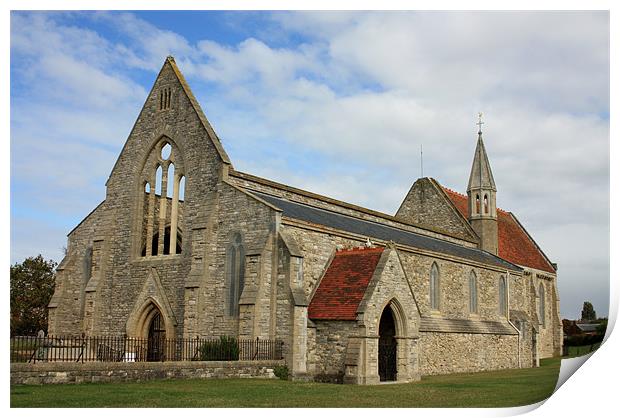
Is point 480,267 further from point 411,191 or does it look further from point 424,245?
point 411,191

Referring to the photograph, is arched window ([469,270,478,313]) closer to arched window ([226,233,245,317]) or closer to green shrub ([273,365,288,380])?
arched window ([226,233,245,317])

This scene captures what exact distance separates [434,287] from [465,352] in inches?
152

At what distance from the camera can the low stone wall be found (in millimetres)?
19344

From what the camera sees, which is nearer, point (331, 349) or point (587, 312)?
point (331, 349)

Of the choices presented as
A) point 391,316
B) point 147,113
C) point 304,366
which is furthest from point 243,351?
point 147,113

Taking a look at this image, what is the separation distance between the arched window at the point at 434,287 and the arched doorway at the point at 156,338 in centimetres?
1426

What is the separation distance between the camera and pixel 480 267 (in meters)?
41.7

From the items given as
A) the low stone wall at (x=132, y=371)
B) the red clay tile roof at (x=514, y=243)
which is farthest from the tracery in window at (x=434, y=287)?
the red clay tile roof at (x=514, y=243)

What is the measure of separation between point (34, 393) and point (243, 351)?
10513mm

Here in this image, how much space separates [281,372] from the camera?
2634 cm

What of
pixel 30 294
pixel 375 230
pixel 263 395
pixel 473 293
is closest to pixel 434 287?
pixel 375 230

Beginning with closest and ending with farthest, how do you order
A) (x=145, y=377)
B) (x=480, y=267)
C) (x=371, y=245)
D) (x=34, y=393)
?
(x=34, y=393)
(x=145, y=377)
(x=371, y=245)
(x=480, y=267)

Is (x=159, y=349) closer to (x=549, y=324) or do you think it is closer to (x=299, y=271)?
(x=299, y=271)

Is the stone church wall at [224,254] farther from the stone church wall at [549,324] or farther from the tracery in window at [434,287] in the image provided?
the stone church wall at [549,324]
